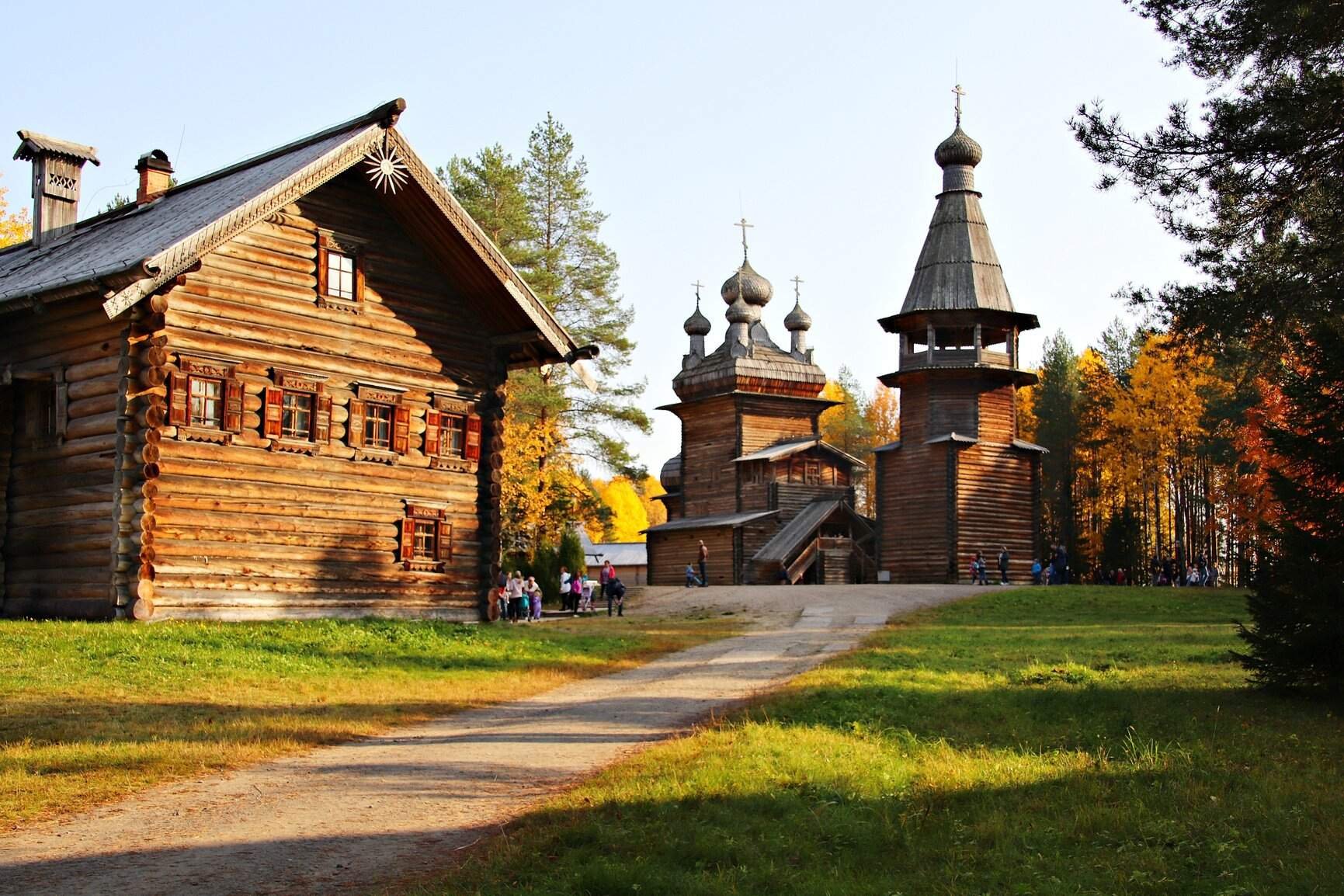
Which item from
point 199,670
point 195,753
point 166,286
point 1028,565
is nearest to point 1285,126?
point 195,753

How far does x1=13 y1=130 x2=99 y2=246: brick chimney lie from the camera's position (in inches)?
1071

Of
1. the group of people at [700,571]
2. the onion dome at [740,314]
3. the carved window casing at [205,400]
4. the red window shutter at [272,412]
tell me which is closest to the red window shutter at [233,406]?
the carved window casing at [205,400]

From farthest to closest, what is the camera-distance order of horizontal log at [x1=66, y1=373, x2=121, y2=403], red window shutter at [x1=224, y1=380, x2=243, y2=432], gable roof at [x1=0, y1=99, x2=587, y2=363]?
red window shutter at [x1=224, y1=380, x2=243, y2=432], horizontal log at [x1=66, y1=373, x2=121, y2=403], gable roof at [x1=0, y1=99, x2=587, y2=363]

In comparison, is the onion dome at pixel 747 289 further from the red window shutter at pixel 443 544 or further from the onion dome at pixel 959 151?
the red window shutter at pixel 443 544

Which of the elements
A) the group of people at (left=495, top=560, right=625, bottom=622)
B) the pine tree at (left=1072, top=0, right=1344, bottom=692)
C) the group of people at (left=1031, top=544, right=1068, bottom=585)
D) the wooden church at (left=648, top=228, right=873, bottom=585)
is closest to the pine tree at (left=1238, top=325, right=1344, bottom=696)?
the pine tree at (left=1072, top=0, right=1344, bottom=692)

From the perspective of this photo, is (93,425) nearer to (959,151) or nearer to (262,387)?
(262,387)

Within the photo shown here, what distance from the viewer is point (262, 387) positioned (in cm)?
2367

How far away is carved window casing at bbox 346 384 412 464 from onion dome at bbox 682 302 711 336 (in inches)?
1690

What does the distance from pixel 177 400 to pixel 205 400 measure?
66 cm

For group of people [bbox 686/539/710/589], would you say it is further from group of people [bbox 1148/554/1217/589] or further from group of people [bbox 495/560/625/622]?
group of people [bbox 1148/554/1217/589]

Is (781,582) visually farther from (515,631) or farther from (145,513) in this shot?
(145,513)

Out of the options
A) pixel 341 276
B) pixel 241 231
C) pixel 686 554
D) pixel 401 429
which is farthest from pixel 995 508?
pixel 241 231

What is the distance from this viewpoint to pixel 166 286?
72.2ft

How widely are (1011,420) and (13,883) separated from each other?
49.9 meters
